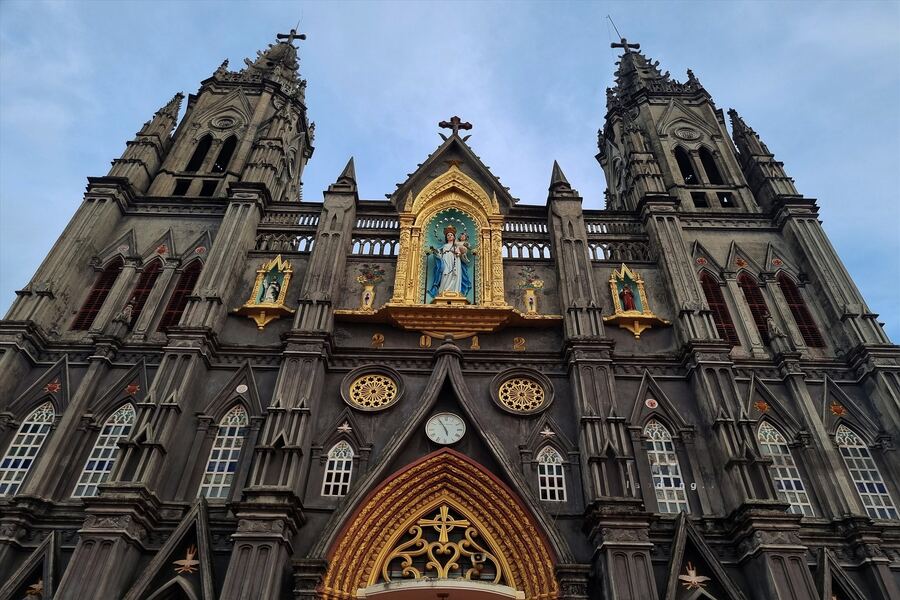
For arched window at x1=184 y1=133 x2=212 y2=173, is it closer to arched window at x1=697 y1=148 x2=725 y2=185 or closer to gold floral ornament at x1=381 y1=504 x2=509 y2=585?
gold floral ornament at x1=381 y1=504 x2=509 y2=585

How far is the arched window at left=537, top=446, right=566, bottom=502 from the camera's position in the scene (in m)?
15.8

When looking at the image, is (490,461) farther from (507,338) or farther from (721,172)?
(721,172)

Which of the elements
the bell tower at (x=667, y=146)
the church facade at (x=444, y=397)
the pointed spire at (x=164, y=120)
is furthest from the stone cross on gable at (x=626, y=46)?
the pointed spire at (x=164, y=120)

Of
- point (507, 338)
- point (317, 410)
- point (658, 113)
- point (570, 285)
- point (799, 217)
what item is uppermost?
point (658, 113)

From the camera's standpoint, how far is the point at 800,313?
20.1m

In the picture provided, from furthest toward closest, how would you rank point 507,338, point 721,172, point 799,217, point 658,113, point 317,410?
1. point 658,113
2. point 721,172
3. point 799,217
4. point 507,338
5. point 317,410

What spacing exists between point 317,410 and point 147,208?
11160mm

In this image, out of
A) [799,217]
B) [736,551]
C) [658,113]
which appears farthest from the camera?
[658,113]

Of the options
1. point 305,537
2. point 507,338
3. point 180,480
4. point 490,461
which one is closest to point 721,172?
point 507,338

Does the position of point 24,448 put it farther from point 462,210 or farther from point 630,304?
point 630,304

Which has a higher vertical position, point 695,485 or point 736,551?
point 695,485

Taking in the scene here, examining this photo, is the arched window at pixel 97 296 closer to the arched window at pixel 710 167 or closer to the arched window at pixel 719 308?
the arched window at pixel 719 308

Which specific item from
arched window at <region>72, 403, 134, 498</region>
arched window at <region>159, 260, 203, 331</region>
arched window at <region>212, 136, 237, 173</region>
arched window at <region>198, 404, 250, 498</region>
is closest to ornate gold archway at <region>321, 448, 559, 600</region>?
arched window at <region>198, 404, 250, 498</region>

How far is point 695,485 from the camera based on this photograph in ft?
51.8
